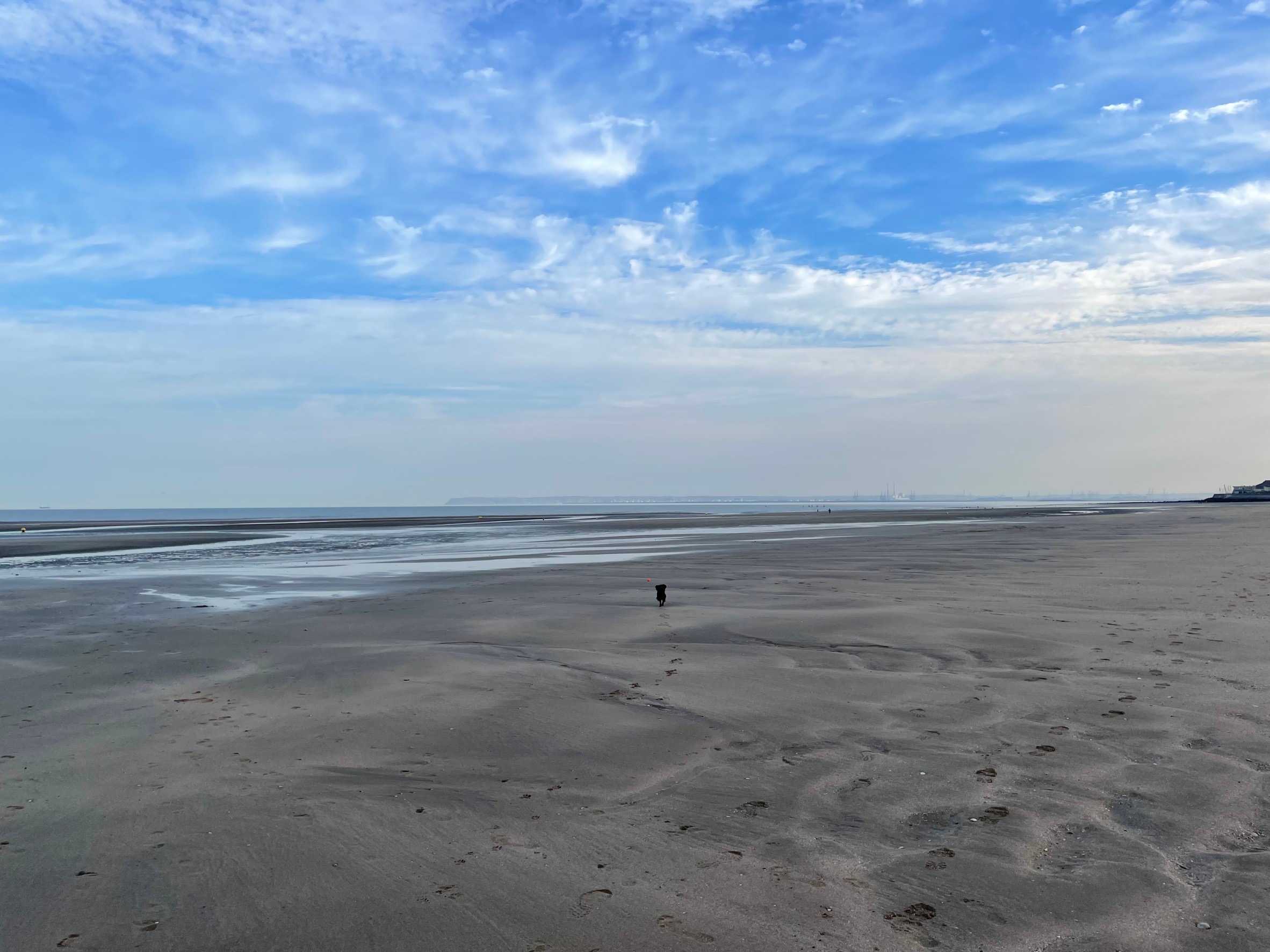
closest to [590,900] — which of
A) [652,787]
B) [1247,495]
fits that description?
[652,787]

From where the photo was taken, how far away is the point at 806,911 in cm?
398

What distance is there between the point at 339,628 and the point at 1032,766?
10685mm

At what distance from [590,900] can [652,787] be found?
163 centimetres

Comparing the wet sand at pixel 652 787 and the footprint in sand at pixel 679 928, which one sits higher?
the wet sand at pixel 652 787

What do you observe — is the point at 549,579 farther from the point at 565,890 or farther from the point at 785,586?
the point at 565,890

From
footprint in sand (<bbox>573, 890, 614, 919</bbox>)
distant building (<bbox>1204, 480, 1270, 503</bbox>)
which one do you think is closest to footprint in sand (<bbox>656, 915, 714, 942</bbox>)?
footprint in sand (<bbox>573, 890, 614, 919</bbox>)

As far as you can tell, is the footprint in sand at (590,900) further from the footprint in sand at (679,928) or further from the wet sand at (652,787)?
the footprint in sand at (679,928)

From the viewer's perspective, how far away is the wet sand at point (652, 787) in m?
3.98

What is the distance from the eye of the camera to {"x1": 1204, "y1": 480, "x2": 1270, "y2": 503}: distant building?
12719 centimetres

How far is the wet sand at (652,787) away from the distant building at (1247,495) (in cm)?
14190

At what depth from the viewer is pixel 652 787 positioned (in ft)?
18.9

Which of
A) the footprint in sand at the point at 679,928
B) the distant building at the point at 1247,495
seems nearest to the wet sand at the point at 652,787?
the footprint in sand at the point at 679,928

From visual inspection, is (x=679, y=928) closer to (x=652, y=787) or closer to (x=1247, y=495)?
(x=652, y=787)

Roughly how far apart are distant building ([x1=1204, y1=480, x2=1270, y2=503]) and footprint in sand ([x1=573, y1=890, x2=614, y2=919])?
147 metres
